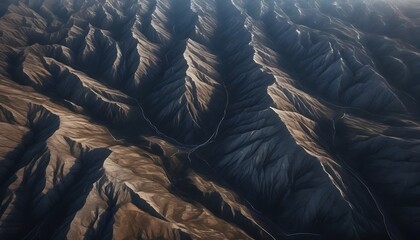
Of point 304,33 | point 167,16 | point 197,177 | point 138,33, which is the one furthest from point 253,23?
point 197,177

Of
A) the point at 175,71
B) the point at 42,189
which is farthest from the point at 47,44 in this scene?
the point at 42,189

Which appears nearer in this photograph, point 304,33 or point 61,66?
point 61,66

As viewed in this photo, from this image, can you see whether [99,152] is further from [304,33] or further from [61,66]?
[304,33]

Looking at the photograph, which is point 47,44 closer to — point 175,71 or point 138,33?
point 138,33

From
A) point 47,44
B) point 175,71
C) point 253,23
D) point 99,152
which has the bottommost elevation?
point 99,152

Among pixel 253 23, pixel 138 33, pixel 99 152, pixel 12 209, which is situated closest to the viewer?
pixel 12 209

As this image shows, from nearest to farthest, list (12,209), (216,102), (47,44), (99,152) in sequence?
(12,209) < (99,152) < (216,102) < (47,44)

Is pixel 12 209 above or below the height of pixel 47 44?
below
